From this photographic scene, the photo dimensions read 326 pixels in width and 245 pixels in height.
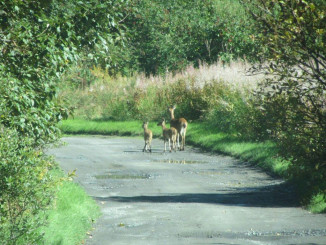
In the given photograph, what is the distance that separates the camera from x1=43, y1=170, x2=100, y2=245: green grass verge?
938 cm

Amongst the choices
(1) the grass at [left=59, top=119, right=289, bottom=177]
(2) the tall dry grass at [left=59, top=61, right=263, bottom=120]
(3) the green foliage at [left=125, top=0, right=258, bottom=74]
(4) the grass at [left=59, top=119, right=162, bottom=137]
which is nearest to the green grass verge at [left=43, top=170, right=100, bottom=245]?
(1) the grass at [left=59, top=119, right=289, bottom=177]

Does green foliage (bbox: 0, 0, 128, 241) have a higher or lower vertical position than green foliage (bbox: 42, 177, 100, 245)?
higher

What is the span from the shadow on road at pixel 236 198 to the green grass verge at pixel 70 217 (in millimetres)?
1197

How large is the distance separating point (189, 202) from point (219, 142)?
11138 millimetres

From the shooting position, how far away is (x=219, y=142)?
24.5m

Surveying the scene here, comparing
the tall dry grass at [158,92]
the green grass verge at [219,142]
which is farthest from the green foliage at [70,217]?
the tall dry grass at [158,92]

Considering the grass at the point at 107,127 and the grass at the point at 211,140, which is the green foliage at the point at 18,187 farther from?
the grass at the point at 107,127

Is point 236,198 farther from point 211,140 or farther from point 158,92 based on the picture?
point 158,92

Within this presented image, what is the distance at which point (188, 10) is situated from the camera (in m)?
47.2

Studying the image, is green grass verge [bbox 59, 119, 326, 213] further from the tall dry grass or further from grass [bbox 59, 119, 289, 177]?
the tall dry grass

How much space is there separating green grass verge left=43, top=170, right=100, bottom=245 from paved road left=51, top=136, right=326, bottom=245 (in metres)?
0.21

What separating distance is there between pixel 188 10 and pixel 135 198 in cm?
3438

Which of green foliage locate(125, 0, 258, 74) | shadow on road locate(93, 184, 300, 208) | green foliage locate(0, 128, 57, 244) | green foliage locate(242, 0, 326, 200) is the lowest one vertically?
shadow on road locate(93, 184, 300, 208)

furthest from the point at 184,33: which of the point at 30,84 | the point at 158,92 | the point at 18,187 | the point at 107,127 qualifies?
the point at 18,187
